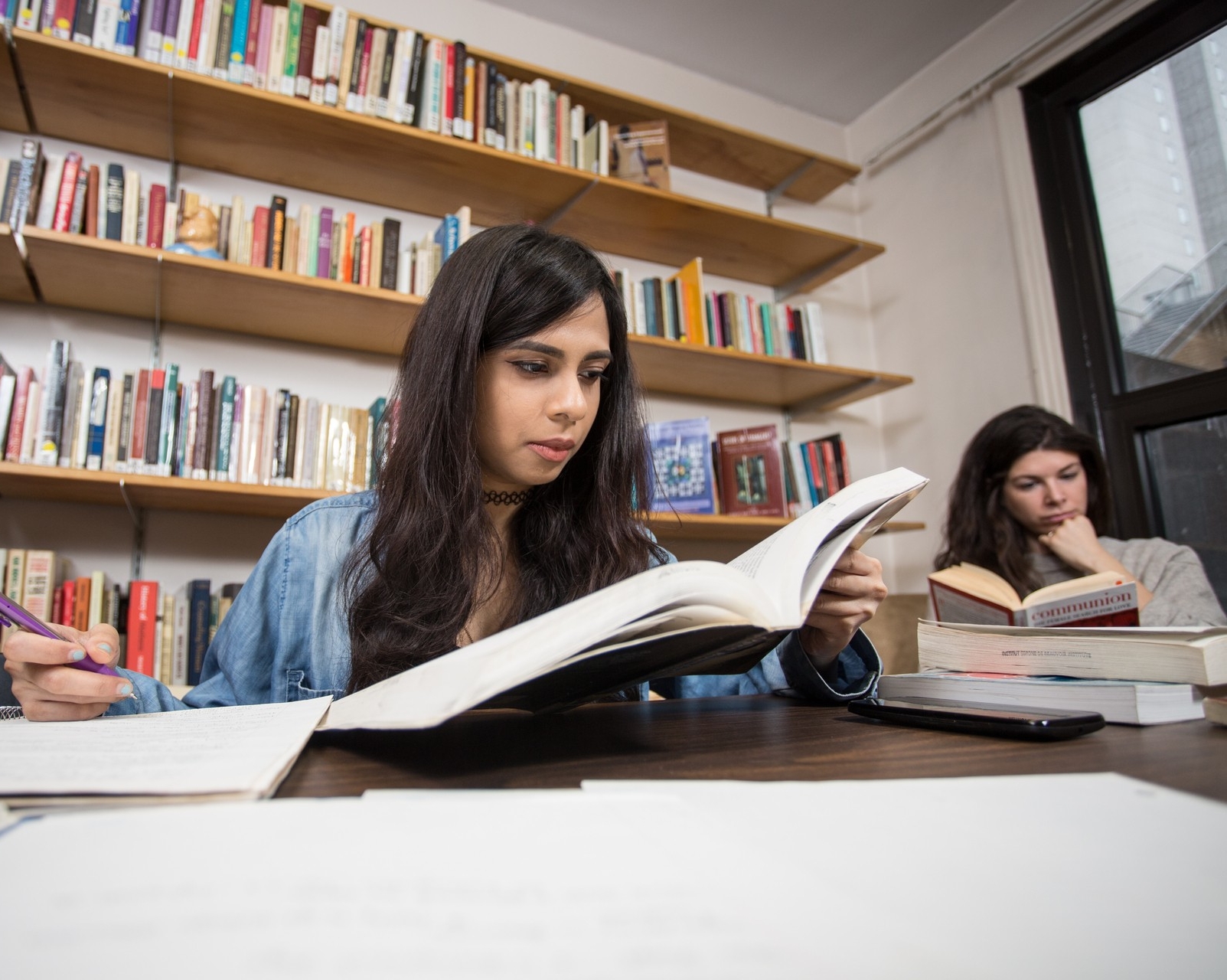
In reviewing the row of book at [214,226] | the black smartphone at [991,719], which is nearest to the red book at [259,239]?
the row of book at [214,226]

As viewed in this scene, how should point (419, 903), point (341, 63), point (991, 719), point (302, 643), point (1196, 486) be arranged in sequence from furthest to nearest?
point (1196, 486), point (341, 63), point (302, 643), point (991, 719), point (419, 903)

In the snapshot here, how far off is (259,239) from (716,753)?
1.69m

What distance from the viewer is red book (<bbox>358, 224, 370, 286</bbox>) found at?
5.90 ft

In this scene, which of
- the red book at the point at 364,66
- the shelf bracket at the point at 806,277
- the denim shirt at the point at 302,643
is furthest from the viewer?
the shelf bracket at the point at 806,277

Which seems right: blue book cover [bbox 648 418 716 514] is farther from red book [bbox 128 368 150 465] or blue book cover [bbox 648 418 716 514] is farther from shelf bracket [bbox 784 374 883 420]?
red book [bbox 128 368 150 465]

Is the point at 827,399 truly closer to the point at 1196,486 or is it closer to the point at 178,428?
the point at 1196,486

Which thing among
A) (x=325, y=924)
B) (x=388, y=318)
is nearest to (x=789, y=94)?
(x=388, y=318)

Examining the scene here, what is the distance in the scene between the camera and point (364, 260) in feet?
5.91

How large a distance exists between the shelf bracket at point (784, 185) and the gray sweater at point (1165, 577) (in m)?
1.52

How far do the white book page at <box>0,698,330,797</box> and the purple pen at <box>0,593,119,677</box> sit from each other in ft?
0.19

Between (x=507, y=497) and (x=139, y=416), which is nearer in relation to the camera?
(x=507, y=497)

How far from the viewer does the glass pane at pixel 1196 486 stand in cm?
201

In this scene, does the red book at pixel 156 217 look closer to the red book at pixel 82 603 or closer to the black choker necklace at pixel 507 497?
the red book at pixel 82 603

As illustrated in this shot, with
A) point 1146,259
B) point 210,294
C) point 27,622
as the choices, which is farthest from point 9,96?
point 1146,259
